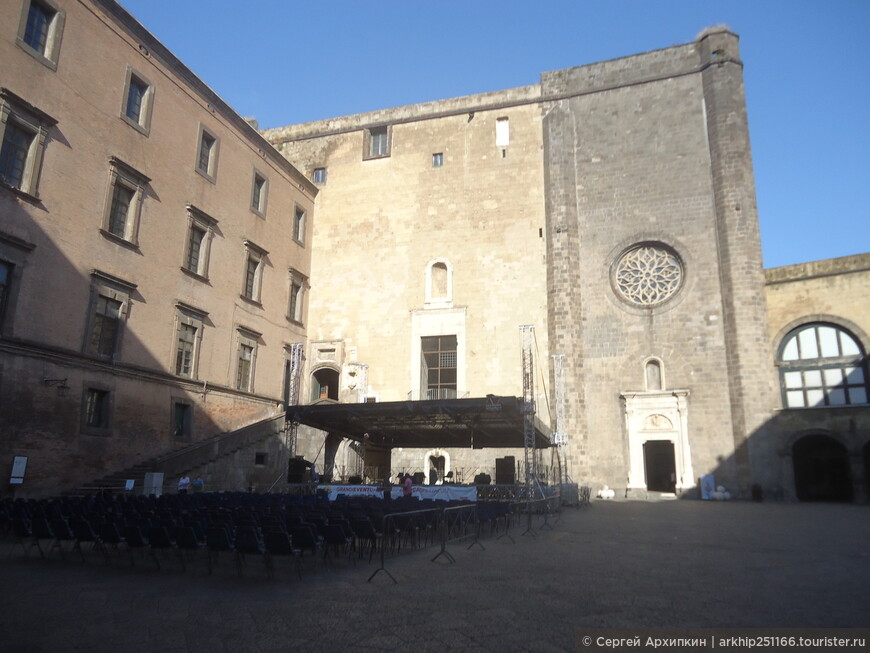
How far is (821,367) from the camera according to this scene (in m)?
23.8

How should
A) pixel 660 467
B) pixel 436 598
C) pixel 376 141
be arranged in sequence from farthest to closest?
pixel 376 141
pixel 660 467
pixel 436 598

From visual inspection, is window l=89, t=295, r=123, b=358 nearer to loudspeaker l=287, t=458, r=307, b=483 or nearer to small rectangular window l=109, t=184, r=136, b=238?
small rectangular window l=109, t=184, r=136, b=238

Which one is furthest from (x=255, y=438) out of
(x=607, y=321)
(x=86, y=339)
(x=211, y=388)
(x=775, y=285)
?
(x=775, y=285)

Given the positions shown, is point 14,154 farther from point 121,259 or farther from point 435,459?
point 435,459

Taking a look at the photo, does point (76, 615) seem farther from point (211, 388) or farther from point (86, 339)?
point (211, 388)

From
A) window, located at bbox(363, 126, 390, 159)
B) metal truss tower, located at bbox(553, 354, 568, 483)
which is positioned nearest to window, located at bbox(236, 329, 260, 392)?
window, located at bbox(363, 126, 390, 159)

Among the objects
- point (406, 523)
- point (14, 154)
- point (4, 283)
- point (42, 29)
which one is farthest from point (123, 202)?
point (406, 523)

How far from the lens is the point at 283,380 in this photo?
26.8 meters

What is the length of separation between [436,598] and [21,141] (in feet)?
55.5

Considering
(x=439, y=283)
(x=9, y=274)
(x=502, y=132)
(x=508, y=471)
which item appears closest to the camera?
(x=9, y=274)

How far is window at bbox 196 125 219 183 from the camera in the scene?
22891 mm

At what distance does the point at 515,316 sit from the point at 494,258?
2.95 m

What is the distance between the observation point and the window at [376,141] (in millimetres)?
31266

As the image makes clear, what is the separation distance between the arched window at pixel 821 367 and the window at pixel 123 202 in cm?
2467
